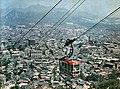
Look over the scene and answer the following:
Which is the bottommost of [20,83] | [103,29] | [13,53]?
[20,83]

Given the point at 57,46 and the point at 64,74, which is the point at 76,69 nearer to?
the point at 64,74

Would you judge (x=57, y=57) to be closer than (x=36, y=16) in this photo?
Yes

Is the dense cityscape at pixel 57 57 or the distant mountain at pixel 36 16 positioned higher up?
the distant mountain at pixel 36 16

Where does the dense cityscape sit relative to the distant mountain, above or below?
below

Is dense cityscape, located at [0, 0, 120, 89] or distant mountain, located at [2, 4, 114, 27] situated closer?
dense cityscape, located at [0, 0, 120, 89]

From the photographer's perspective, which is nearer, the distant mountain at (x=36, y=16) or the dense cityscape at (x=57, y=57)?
the dense cityscape at (x=57, y=57)

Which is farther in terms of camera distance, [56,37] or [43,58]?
[56,37]

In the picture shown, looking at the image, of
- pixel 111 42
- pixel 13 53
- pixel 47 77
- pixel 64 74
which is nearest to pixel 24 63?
pixel 13 53

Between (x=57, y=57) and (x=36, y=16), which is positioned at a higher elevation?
(x=36, y=16)
